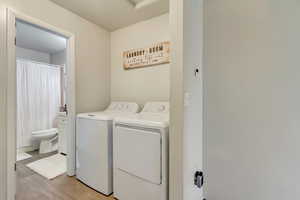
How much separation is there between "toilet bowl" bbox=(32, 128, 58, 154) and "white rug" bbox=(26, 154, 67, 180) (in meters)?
0.42

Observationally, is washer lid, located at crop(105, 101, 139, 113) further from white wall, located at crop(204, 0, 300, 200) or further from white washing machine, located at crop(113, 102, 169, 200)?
white wall, located at crop(204, 0, 300, 200)

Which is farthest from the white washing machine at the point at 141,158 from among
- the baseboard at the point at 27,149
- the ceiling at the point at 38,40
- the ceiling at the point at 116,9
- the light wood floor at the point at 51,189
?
the baseboard at the point at 27,149

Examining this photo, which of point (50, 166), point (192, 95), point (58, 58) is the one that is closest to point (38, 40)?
point (58, 58)

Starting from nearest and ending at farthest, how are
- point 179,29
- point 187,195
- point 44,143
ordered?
1. point 179,29
2. point 187,195
3. point 44,143

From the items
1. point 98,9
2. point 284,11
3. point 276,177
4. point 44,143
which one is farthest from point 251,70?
point 44,143

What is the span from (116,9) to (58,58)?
2.67m

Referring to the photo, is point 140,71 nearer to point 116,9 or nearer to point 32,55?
point 116,9

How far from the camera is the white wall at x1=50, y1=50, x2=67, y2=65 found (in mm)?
3621

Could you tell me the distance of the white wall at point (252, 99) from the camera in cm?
114

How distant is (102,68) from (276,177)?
2.64 m

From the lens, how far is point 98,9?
1.95 metres

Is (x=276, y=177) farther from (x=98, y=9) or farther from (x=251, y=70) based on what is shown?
(x=98, y=9)

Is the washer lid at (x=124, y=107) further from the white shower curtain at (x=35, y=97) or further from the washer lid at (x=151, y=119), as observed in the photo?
the white shower curtain at (x=35, y=97)

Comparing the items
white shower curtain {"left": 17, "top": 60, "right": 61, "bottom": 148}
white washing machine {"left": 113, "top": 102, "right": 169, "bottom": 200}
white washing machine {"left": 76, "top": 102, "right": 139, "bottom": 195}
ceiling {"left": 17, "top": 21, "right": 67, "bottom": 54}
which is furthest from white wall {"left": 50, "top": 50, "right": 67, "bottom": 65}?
white washing machine {"left": 113, "top": 102, "right": 169, "bottom": 200}
